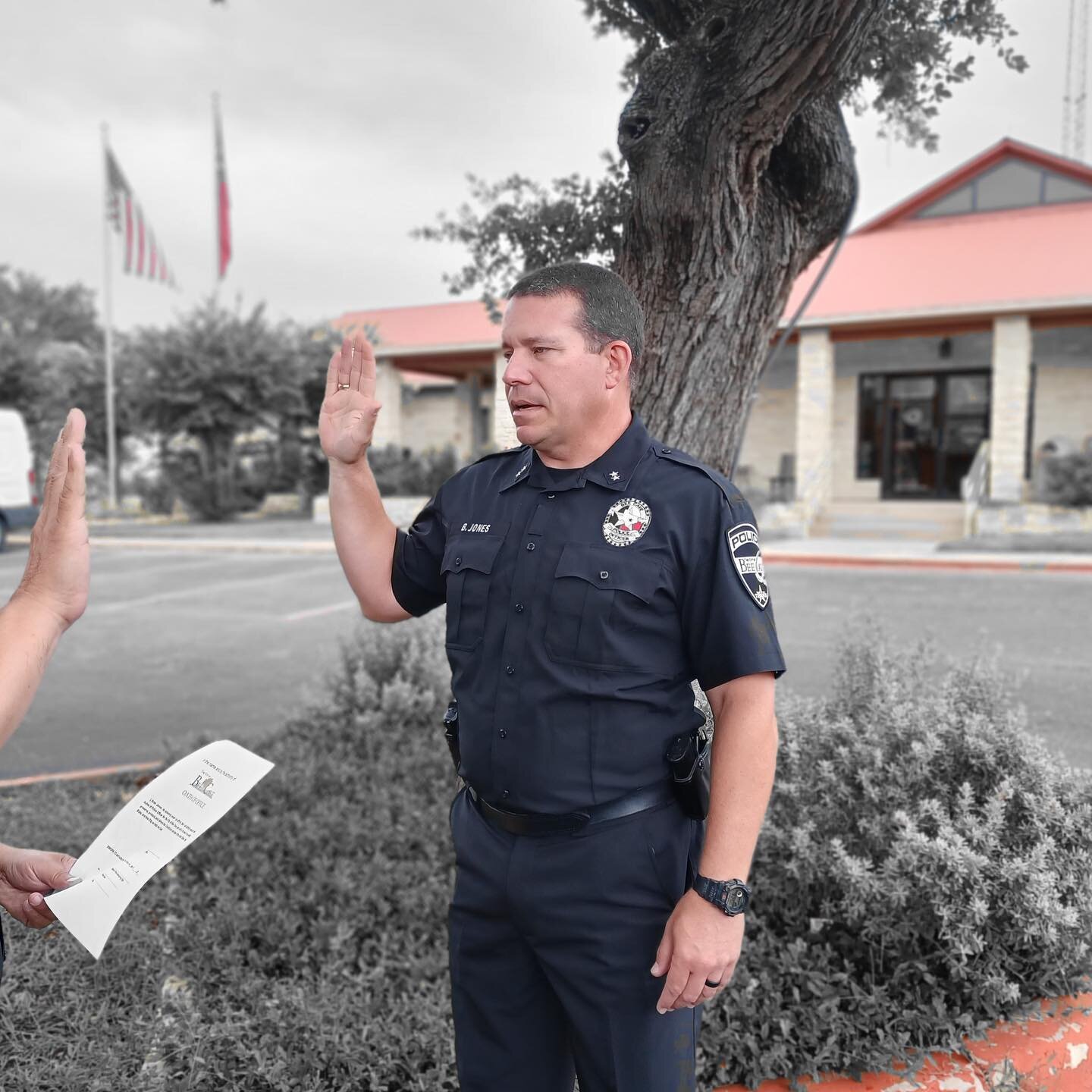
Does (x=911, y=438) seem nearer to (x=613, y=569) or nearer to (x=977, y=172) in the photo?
(x=977, y=172)

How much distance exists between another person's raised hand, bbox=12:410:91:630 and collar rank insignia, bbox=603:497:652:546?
873 mm

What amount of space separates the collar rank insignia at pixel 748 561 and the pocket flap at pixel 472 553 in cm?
45

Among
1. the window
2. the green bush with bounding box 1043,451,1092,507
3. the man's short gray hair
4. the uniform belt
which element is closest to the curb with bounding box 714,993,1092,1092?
the uniform belt

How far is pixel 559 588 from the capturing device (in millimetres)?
1754

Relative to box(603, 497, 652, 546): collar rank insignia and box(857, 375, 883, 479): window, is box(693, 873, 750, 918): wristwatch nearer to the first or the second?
box(603, 497, 652, 546): collar rank insignia

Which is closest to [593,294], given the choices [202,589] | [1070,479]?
[202,589]

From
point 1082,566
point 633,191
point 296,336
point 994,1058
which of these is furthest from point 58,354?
point 994,1058

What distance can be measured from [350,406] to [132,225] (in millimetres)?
21840

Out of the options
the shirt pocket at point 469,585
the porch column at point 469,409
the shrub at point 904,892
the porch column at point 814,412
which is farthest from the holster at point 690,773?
the porch column at point 469,409

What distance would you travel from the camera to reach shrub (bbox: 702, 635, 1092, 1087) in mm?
2359

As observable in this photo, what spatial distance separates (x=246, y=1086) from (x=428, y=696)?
266cm

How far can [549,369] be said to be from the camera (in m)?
1.77

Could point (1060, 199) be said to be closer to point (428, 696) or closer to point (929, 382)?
point (929, 382)

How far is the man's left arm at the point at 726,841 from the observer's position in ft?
5.36
